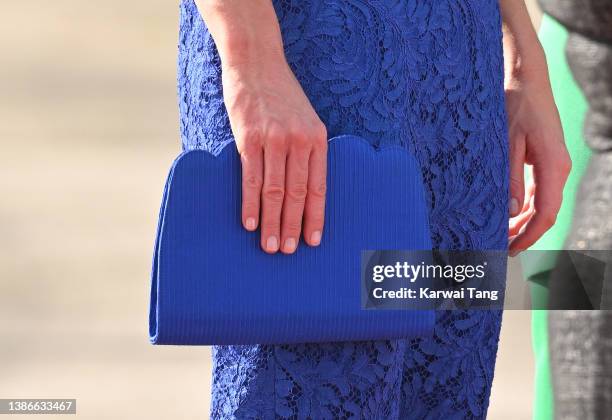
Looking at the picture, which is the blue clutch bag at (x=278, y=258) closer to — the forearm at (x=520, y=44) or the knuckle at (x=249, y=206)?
the knuckle at (x=249, y=206)

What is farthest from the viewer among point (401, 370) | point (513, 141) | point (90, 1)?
point (90, 1)

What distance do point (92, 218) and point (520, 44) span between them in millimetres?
4284

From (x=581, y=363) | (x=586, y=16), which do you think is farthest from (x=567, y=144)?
(x=581, y=363)

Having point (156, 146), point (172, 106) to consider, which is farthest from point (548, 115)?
point (172, 106)

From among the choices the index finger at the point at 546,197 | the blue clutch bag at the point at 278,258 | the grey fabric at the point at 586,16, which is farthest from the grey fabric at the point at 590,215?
the blue clutch bag at the point at 278,258

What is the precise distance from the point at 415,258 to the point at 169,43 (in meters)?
8.10

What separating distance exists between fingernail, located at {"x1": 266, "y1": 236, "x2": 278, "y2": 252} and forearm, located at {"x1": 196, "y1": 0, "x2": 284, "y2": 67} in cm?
21

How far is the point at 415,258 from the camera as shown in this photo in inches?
61.2

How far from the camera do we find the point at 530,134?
189cm

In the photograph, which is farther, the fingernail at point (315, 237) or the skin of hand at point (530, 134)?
the skin of hand at point (530, 134)

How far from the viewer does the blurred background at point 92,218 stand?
169 inches

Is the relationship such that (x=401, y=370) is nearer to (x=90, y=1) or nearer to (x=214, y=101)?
(x=214, y=101)

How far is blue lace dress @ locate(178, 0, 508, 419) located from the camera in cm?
154

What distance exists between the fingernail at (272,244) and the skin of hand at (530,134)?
1.66 ft
